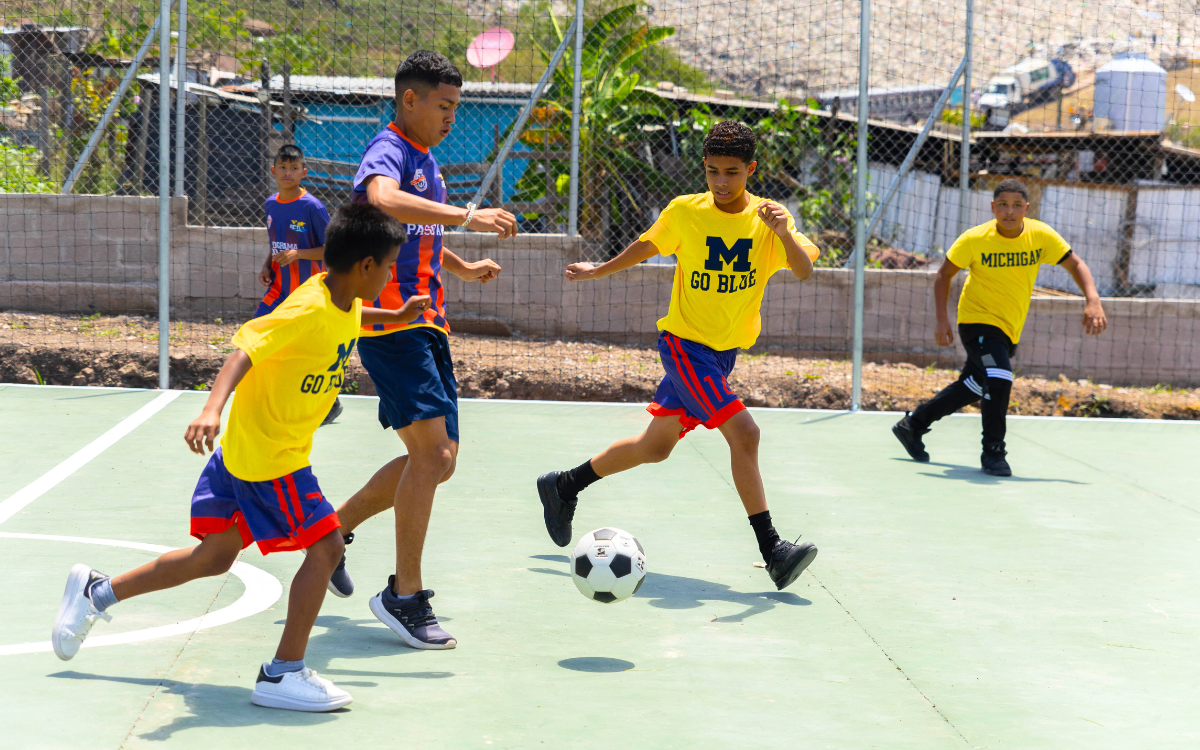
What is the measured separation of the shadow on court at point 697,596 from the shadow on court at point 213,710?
1.54 m

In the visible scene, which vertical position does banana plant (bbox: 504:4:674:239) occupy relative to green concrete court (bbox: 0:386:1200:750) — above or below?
A: above

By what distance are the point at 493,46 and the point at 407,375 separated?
9953 mm

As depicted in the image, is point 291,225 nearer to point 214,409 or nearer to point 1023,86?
point 214,409

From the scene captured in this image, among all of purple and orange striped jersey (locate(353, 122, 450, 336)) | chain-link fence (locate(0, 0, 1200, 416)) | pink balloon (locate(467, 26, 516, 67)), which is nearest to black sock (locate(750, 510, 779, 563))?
purple and orange striped jersey (locate(353, 122, 450, 336))

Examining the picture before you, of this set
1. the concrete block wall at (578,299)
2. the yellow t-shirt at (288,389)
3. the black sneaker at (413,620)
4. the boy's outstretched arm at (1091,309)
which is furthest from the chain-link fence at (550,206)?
the yellow t-shirt at (288,389)

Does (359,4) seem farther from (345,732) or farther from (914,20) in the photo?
(914,20)

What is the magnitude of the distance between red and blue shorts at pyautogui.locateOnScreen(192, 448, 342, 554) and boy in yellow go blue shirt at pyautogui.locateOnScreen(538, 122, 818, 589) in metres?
1.89

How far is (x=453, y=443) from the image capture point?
13.0 feet

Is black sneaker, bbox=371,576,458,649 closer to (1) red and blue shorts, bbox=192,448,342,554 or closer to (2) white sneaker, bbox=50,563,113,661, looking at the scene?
(1) red and blue shorts, bbox=192,448,342,554

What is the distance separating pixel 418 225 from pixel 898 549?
8.92 ft

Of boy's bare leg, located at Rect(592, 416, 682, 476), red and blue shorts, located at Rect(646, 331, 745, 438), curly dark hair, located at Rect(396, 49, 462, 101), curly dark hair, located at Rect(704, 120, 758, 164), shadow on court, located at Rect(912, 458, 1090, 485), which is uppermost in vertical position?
curly dark hair, located at Rect(396, 49, 462, 101)

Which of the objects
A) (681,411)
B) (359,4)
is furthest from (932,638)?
(359,4)

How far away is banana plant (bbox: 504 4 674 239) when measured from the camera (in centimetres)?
1180

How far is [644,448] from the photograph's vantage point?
5.01 m
